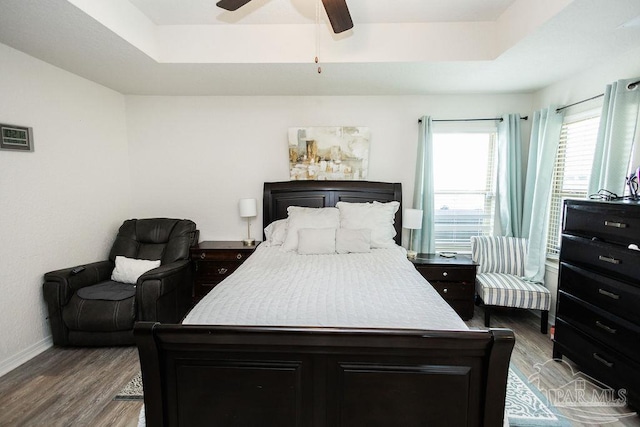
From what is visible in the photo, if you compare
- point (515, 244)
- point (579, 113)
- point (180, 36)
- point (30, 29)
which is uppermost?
point (180, 36)

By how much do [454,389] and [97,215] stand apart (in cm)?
358

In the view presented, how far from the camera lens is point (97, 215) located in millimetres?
3168

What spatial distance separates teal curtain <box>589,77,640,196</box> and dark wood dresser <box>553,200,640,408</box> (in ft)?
1.20

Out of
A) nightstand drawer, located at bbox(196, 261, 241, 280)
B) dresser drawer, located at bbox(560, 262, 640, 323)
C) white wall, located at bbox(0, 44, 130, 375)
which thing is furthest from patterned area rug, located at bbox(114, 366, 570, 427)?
nightstand drawer, located at bbox(196, 261, 241, 280)

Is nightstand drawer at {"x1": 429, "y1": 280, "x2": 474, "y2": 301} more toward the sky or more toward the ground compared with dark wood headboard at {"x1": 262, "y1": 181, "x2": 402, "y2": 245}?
more toward the ground

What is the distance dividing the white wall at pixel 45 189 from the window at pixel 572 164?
4489mm

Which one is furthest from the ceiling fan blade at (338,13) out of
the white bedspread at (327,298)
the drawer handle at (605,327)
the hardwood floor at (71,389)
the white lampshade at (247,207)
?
the hardwood floor at (71,389)

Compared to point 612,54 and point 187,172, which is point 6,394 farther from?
point 612,54

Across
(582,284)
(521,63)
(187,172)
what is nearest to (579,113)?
(521,63)

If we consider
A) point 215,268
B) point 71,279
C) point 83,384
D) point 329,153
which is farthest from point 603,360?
point 71,279

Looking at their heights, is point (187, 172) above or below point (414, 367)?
above

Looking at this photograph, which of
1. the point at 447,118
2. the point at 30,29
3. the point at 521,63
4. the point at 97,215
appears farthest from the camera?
the point at 447,118

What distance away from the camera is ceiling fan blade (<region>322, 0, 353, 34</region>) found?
1588 millimetres

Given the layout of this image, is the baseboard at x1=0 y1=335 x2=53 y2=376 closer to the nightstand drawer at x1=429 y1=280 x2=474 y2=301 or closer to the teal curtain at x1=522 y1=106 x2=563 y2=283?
the nightstand drawer at x1=429 y1=280 x2=474 y2=301
